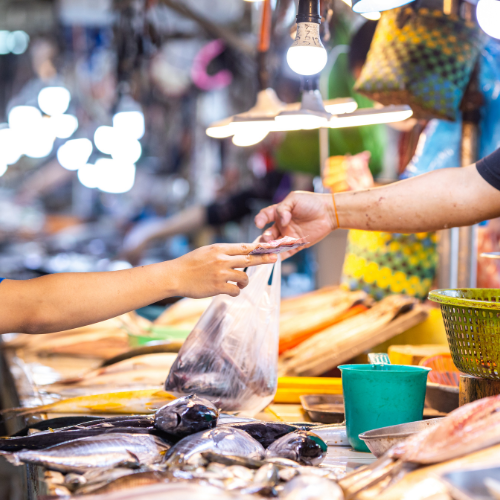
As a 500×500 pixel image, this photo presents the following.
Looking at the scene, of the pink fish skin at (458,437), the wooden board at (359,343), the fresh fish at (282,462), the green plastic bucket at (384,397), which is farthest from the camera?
the wooden board at (359,343)

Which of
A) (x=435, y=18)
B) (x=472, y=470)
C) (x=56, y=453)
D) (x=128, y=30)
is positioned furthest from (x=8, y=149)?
(x=472, y=470)

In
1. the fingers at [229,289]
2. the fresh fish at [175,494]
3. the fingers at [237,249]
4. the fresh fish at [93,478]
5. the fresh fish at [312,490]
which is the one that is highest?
the fingers at [237,249]

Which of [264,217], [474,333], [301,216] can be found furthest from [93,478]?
[301,216]

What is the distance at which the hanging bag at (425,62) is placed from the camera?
8.14ft

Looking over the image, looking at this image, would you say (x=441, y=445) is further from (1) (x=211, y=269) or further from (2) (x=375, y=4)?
(2) (x=375, y=4)

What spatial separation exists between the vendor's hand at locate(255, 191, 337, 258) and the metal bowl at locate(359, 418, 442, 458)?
0.83m

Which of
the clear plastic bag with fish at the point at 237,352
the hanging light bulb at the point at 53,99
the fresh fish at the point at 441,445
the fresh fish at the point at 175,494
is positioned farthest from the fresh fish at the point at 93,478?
the hanging light bulb at the point at 53,99

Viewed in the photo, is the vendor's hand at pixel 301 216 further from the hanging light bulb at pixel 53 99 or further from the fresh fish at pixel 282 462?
the hanging light bulb at pixel 53 99

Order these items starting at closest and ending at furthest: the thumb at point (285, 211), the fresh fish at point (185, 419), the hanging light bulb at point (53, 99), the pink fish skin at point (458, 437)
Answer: the pink fish skin at point (458, 437) → the fresh fish at point (185, 419) → the thumb at point (285, 211) → the hanging light bulb at point (53, 99)

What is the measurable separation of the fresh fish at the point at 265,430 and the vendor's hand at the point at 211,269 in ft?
1.28

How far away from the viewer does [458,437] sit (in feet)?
A: 3.31

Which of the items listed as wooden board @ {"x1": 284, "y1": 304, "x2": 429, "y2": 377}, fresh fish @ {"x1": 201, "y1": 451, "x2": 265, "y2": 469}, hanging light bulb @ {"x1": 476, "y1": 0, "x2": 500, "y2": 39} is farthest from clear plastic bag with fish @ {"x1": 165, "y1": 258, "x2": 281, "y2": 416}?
hanging light bulb @ {"x1": 476, "y1": 0, "x2": 500, "y2": 39}

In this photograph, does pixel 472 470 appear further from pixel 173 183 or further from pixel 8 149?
pixel 173 183

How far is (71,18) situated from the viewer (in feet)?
28.1
